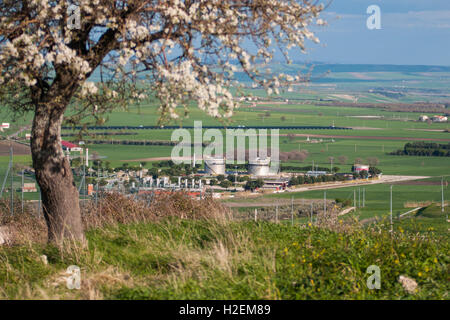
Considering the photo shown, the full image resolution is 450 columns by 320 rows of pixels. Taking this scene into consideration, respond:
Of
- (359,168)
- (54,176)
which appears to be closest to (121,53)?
(54,176)

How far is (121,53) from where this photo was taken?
10.2 meters

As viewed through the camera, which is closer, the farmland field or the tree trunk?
the tree trunk

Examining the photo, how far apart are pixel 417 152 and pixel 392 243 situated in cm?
11137

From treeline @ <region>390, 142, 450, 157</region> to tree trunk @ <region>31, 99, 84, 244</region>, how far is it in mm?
107981

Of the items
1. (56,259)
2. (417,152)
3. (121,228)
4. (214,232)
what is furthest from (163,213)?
(417,152)

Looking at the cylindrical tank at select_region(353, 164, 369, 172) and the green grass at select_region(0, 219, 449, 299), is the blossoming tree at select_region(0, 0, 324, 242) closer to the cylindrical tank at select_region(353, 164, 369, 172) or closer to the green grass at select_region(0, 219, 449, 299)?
the green grass at select_region(0, 219, 449, 299)

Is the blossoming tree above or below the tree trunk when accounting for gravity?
above

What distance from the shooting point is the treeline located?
116375 mm

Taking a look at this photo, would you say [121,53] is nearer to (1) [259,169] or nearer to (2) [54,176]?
(2) [54,176]

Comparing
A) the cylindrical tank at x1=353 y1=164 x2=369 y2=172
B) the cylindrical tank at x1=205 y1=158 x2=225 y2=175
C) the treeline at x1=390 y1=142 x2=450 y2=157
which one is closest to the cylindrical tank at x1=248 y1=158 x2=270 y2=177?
the cylindrical tank at x1=205 y1=158 x2=225 y2=175

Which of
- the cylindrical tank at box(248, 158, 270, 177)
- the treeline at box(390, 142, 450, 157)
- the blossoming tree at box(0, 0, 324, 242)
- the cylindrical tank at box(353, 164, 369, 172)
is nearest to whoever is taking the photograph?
the blossoming tree at box(0, 0, 324, 242)

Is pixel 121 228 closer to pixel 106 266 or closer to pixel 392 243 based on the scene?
pixel 106 266
